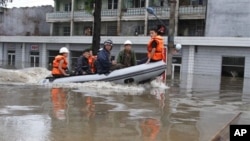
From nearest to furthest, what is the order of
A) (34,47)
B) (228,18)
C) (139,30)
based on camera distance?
(228,18)
(139,30)
(34,47)

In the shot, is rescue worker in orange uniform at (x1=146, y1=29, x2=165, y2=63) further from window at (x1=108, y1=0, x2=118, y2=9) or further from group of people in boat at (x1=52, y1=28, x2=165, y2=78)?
window at (x1=108, y1=0, x2=118, y2=9)

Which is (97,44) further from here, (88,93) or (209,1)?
(209,1)

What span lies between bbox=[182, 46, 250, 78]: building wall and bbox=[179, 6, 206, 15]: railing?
684cm

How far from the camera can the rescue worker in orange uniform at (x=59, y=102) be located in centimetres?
809

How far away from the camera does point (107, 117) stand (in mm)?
7992

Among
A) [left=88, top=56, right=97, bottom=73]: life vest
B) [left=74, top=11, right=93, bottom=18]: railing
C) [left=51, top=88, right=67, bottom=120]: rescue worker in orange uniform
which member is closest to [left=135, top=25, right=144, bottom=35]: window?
[left=74, top=11, right=93, bottom=18]: railing

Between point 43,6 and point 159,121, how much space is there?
178 ft

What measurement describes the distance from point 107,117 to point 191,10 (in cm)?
3430

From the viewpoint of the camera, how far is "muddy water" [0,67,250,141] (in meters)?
6.43

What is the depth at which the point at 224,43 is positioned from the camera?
A: 3238 centimetres

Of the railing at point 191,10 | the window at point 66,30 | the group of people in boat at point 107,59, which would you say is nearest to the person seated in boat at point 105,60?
the group of people in boat at point 107,59

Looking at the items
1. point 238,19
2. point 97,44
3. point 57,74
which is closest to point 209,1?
point 238,19

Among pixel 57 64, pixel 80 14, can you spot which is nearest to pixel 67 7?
pixel 80 14

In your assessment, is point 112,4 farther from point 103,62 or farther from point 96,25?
point 103,62
